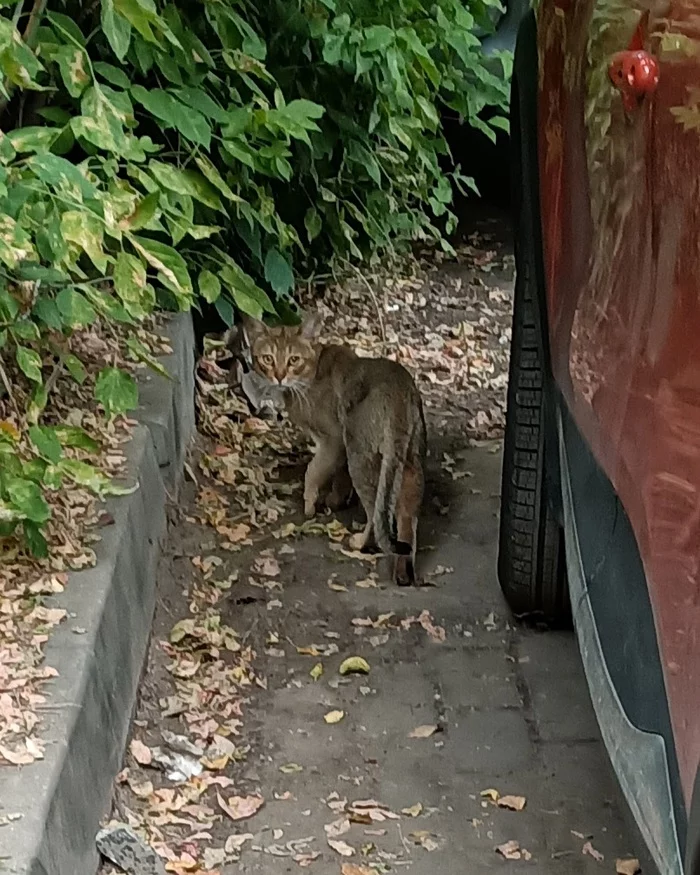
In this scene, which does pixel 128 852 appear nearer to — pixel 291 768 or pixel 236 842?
pixel 236 842

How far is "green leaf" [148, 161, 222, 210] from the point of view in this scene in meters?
3.02

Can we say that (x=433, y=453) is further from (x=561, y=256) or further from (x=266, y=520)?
(x=561, y=256)

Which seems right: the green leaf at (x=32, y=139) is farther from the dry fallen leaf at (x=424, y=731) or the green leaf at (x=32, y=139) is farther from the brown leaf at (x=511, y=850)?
the brown leaf at (x=511, y=850)

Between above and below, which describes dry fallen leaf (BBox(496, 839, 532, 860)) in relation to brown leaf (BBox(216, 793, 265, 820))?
above

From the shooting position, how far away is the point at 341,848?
250cm

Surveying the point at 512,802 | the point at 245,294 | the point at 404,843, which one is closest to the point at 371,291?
the point at 245,294

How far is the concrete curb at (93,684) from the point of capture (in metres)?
2.06

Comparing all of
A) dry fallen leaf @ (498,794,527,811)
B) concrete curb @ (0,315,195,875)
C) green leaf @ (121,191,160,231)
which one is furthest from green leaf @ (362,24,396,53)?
dry fallen leaf @ (498,794,527,811)

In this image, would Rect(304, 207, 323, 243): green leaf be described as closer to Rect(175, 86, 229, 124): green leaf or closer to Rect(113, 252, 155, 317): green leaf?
Rect(175, 86, 229, 124): green leaf

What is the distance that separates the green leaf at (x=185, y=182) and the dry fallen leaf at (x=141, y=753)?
1.37 m

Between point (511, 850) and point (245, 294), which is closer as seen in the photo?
point (511, 850)

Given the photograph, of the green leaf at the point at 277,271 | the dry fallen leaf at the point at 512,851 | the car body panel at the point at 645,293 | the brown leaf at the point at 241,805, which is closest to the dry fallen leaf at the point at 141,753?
the brown leaf at the point at 241,805

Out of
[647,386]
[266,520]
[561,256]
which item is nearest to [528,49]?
[561,256]

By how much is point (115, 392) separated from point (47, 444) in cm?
28
